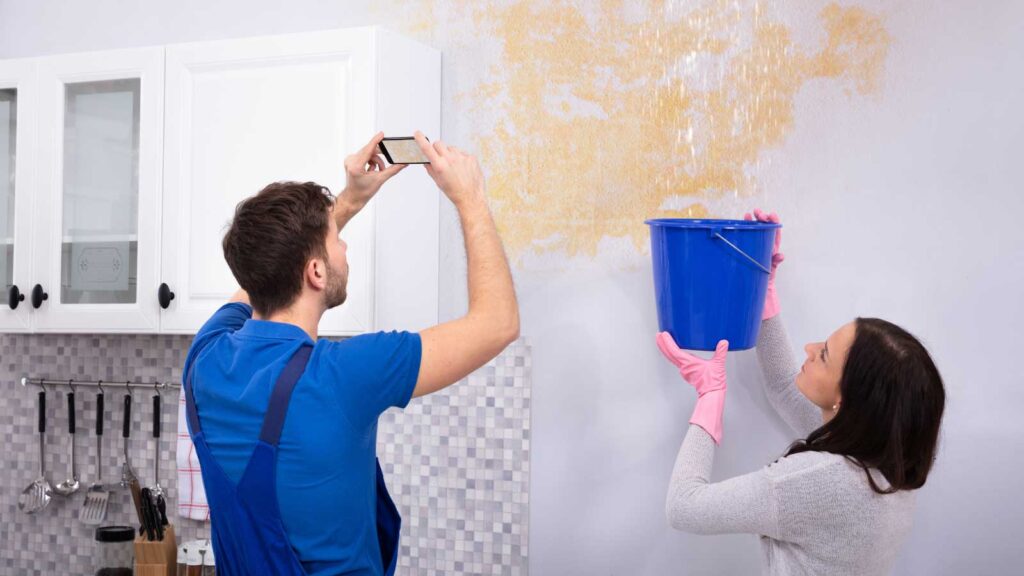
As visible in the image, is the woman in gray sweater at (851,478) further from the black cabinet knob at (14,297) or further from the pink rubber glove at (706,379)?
the black cabinet knob at (14,297)

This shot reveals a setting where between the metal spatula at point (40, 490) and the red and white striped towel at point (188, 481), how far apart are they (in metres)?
0.46

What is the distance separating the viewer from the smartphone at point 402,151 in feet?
5.93

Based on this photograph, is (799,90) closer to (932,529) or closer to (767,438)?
(767,438)

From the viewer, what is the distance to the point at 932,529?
2074 mm

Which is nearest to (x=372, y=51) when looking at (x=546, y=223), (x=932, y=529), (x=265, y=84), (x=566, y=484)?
(x=265, y=84)

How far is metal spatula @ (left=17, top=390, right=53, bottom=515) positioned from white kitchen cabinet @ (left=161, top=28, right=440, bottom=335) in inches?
28.3

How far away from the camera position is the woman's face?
5.89ft

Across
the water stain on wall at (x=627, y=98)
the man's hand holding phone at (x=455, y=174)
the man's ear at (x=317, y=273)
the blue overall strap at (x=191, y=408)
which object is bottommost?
the blue overall strap at (x=191, y=408)

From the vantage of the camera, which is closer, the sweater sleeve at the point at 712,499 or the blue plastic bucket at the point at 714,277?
the sweater sleeve at the point at 712,499

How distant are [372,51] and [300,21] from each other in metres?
0.58

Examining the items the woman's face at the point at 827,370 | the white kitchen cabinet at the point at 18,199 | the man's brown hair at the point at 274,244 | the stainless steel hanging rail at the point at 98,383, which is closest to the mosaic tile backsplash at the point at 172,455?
the stainless steel hanging rail at the point at 98,383

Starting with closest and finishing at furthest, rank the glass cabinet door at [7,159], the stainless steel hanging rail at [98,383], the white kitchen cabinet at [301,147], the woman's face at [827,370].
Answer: the woman's face at [827,370], the white kitchen cabinet at [301,147], the glass cabinet door at [7,159], the stainless steel hanging rail at [98,383]

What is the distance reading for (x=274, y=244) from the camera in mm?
1621

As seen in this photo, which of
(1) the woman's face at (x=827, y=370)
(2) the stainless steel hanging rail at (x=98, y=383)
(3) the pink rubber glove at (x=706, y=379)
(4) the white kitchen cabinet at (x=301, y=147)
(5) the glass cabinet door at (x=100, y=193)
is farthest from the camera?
(2) the stainless steel hanging rail at (x=98, y=383)
